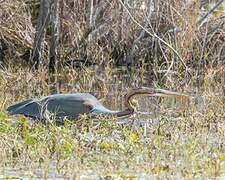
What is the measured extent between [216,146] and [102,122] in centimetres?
118

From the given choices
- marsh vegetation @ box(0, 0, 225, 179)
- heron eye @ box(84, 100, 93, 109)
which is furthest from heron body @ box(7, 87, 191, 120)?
marsh vegetation @ box(0, 0, 225, 179)

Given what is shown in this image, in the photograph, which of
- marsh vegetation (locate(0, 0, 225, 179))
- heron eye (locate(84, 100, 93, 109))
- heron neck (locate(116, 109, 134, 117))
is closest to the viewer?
marsh vegetation (locate(0, 0, 225, 179))

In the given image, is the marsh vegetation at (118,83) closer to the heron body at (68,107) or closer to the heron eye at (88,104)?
the heron body at (68,107)

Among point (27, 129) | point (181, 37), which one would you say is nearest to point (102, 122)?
point (27, 129)

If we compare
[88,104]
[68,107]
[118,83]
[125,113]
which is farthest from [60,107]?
[118,83]

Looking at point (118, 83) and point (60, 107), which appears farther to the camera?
point (118, 83)

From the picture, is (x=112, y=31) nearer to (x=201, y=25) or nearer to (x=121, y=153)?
(x=201, y=25)

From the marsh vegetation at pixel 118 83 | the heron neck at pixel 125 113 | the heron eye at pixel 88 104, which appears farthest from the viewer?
the heron eye at pixel 88 104

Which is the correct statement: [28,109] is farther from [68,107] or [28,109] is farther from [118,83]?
[118,83]

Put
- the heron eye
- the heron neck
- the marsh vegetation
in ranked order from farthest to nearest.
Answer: the heron eye
the heron neck
the marsh vegetation

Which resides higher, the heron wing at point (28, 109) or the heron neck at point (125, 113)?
the heron wing at point (28, 109)

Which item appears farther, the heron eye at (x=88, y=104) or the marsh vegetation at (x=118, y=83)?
the heron eye at (x=88, y=104)

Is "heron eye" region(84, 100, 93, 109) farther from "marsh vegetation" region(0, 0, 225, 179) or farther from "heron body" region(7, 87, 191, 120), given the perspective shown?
"marsh vegetation" region(0, 0, 225, 179)

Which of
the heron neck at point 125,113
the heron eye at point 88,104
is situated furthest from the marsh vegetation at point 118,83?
the heron eye at point 88,104
